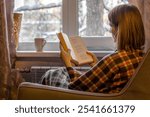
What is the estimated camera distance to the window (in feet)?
10.2

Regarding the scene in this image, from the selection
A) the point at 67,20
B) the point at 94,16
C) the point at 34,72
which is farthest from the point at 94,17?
the point at 34,72

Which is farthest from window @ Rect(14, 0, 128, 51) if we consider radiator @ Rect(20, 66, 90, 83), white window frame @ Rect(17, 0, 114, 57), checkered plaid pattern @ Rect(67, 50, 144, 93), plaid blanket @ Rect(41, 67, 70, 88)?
checkered plaid pattern @ Rect(67, 50, 144, 93)

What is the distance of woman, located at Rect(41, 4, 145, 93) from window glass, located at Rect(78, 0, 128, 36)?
1.34 metres

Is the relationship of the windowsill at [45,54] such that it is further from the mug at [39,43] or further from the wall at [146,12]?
the wall at [146,12]

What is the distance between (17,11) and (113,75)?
175 cm

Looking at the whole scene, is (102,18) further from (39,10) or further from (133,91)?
(133,91)

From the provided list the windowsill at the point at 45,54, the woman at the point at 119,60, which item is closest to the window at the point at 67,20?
the windowsill at the point at 45,54

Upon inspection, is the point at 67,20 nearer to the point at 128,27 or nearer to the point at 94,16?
the point at 94,16

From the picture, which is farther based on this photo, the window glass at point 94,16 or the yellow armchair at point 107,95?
the window glass at point 94,16

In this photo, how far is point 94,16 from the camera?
312 cm

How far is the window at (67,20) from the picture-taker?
10.2ft

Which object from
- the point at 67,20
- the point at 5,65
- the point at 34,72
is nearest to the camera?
the point at 5,65

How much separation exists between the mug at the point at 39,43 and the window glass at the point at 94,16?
0.38 m

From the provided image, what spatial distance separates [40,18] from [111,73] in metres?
1.66
